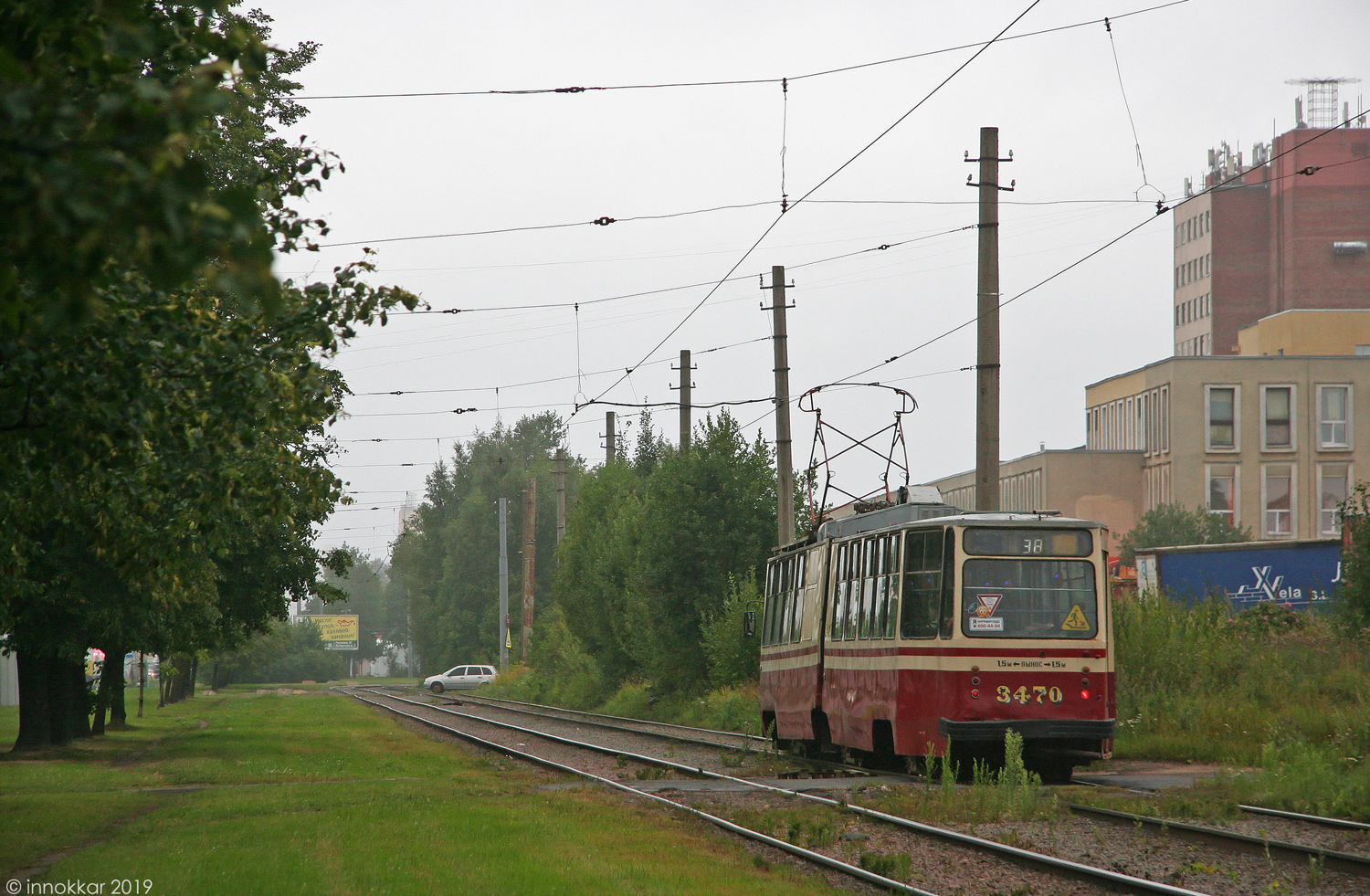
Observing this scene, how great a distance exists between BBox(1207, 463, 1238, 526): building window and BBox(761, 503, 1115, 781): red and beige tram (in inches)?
2272

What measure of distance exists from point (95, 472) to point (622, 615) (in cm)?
3665

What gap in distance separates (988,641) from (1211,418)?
59303 millimetres

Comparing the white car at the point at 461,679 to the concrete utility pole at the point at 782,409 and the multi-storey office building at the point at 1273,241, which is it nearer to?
the concrete utility pole at the point at 782,409

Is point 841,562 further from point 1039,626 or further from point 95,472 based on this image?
point 95,472

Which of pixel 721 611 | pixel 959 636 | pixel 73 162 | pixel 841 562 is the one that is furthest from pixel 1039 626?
pixel 721 611

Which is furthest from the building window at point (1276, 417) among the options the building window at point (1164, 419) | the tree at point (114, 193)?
the tree at point (114, 193)

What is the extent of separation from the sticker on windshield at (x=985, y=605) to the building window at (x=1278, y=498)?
198 ft

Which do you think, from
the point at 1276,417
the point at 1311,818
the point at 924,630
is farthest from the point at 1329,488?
the point at 1311,818

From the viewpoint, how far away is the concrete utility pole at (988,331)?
20.1m

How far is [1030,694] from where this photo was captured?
15531 millimetres

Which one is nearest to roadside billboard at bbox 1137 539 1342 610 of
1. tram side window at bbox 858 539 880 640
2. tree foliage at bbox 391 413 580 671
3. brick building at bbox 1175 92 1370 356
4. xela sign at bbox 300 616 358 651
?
tram side window at bbox 858 539 880 640

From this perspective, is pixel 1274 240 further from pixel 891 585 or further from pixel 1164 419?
pixel 891 585

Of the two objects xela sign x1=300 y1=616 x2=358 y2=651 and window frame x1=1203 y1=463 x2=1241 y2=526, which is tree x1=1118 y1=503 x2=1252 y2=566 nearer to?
window frame x1=1203 y1=463 x2=1241 y2=526

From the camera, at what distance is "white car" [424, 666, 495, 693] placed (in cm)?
7694
